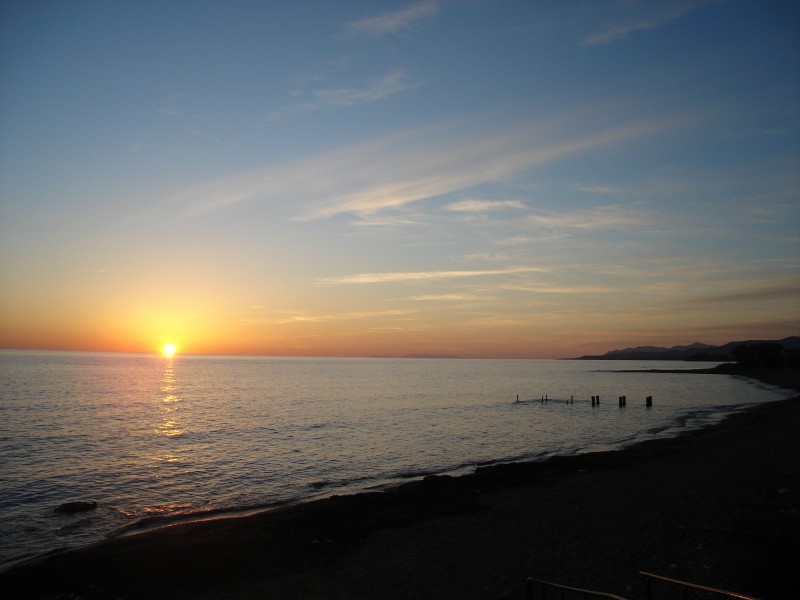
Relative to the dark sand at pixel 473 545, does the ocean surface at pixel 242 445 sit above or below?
below

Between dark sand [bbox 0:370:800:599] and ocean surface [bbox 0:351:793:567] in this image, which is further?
ocean surface [bbox 0:351:793:567]

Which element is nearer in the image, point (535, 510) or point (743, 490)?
point (535, 510)

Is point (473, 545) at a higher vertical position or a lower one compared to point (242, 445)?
higher

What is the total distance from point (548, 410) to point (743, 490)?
42015mm

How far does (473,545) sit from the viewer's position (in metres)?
16.7

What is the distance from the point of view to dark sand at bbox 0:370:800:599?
44.9 ft

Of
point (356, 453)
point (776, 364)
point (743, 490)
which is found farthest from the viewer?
point (776, 364)

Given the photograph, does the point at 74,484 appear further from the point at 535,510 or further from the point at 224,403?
the point at 224,403

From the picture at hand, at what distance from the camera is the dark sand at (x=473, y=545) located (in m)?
13.7

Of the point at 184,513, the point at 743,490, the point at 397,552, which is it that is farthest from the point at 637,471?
the point at 184,513

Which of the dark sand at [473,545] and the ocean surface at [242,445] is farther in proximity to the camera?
the ocean surface at [242,445]

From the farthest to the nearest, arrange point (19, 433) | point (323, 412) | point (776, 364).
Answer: point (776, 364)
point (323, 412)
point (19, 433)

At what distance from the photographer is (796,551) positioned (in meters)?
14.7

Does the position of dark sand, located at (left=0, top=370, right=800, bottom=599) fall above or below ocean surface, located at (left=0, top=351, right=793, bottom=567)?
above
